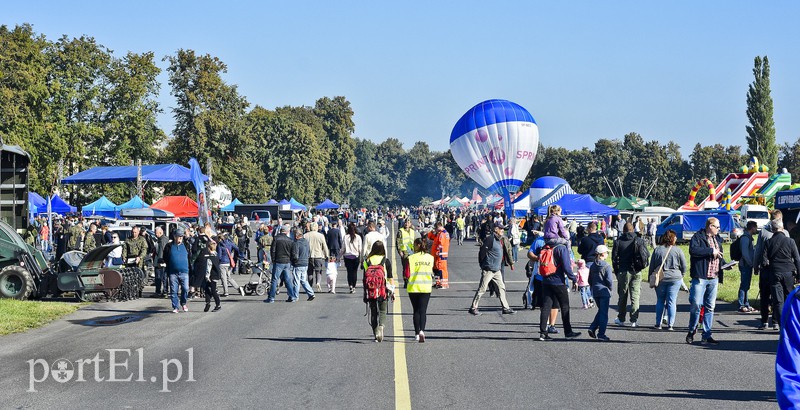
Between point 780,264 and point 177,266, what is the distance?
11242 millimetres

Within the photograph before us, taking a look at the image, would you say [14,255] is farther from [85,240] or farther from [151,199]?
[151,199]

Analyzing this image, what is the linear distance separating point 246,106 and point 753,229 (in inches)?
2290

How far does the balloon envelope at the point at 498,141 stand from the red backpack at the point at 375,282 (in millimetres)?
43021

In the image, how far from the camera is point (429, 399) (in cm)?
952

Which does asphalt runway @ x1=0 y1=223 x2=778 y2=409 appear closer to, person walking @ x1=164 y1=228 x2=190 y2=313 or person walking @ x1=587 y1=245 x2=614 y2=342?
person walking @ x1=587 y1=245 x2=614 y2=342

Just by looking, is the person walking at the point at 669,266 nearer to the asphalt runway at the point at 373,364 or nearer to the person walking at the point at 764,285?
the asphalt runway at the point at 373,364

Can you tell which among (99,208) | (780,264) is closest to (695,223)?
(99,208)

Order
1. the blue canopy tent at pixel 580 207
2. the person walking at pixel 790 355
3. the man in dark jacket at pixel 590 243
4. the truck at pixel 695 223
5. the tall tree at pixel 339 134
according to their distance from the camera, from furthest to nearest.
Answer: the tall tree at pixel 339 134 → the blue canopy tent at pixel 580 207 → the truck at pixel 695 223 → the man in dark jacket at pixel 590 243 → the person walking at pixel 790 355

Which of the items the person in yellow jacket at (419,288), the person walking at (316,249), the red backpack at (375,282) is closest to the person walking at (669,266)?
the person in yellow jacket at (419,288)

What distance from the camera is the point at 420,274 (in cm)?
1402

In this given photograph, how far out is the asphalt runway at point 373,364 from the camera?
31.6 ft

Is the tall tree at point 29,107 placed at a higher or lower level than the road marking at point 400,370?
higher

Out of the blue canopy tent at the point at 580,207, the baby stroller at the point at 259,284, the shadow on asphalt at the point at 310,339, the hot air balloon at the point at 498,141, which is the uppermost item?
the hot air balloon at the point at 498,141

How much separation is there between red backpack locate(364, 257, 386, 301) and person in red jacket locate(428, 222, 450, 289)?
357 inches
